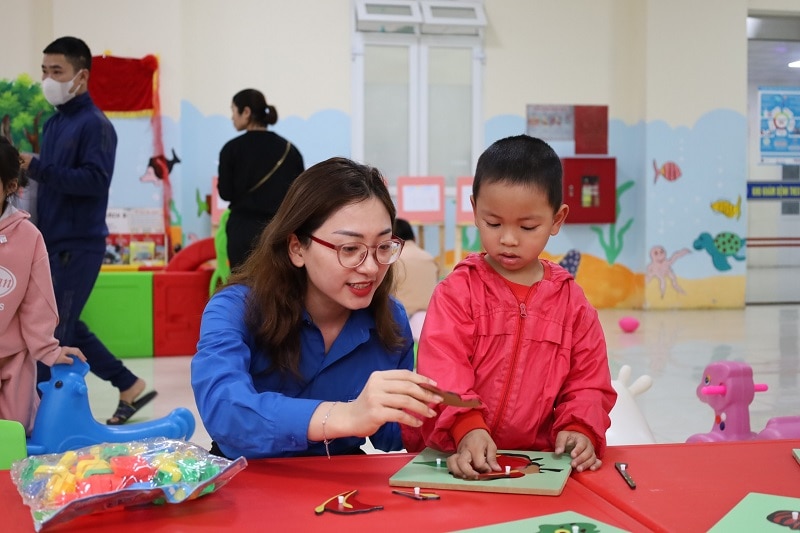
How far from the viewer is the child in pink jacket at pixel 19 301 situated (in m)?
2.32

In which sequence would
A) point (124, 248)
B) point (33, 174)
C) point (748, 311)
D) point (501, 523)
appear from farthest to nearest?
point (748, 311) → point (124, 248) → point (33, 174) → point (501, 523)

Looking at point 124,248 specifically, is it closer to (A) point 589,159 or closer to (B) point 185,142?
(B) point 185,142

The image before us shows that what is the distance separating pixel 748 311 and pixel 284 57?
16.9 feet

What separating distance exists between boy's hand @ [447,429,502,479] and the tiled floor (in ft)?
7.64

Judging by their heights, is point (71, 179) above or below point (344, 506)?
above

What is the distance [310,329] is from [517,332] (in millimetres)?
387

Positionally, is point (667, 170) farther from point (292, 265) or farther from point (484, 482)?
point (484, 482)

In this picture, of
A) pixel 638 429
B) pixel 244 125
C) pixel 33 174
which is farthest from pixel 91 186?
pixel 638 429

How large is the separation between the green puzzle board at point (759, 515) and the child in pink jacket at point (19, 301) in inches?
75.8

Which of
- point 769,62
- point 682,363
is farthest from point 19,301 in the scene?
point 769,62

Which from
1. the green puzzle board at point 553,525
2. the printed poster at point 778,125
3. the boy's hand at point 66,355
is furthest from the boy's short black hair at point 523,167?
the printed poster at point 778,125

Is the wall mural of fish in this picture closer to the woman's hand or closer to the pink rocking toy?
the pink rocking toy

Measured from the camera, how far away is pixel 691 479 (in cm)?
123

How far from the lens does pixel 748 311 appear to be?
8500 mm
